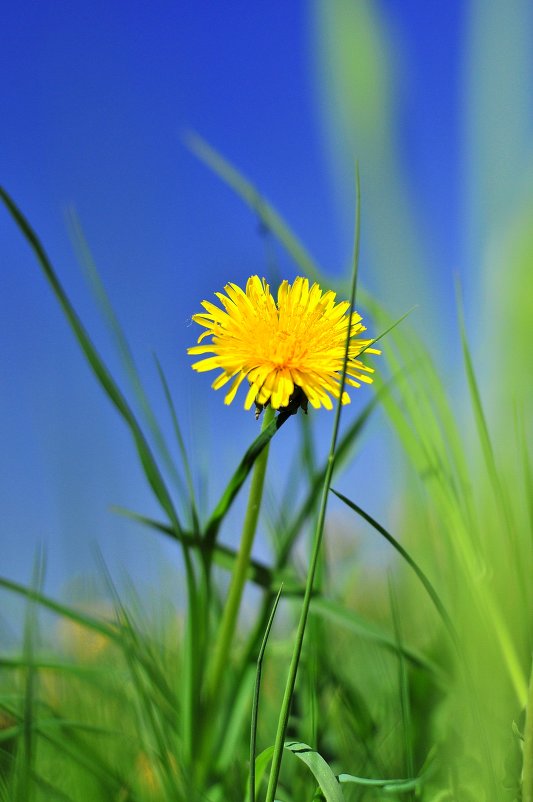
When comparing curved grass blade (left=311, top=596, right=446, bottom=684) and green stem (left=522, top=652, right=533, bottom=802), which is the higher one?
curved grass blade (left=311, top=596, right=446, bottom=684)

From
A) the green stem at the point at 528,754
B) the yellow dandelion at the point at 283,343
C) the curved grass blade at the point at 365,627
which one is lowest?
the green stem at the point at 528,754

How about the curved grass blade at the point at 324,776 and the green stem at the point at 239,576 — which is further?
the green stem at the point at 239,576

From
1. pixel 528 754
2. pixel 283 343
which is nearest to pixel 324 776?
pixel 528 754

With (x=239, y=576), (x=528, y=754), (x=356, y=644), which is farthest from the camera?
(x=356, y=644)

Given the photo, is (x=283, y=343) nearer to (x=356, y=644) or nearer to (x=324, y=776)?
(x=324, y=776)

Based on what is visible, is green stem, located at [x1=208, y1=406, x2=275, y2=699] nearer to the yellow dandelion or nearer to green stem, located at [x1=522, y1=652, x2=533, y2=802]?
the yellow dandelion

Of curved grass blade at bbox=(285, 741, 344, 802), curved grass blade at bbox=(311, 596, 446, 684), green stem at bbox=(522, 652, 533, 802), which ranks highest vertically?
curved grass blade at bbox=(311, 596, 446, 684)

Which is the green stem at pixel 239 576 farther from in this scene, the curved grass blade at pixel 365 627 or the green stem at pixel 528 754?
the green stem at pixel 528 754
